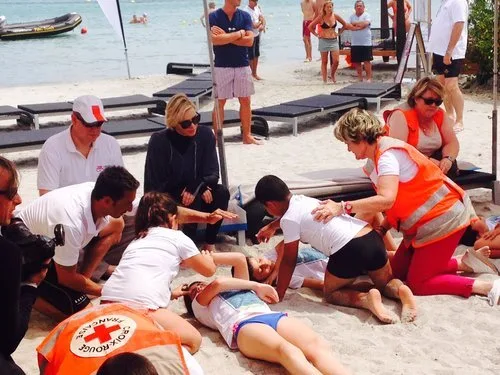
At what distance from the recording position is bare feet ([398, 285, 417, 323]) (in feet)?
12.8

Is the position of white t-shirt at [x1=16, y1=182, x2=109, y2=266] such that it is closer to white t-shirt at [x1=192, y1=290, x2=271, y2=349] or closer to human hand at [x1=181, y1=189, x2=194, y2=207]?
white t-shirt at [x1=192, y1=290, x2=271, y2=349]

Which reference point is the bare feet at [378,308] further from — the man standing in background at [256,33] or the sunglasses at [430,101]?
the man standing in background at [256,33]

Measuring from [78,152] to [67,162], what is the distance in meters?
0.10

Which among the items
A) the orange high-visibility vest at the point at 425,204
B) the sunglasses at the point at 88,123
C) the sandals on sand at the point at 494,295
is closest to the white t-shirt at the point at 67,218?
the sunglasses at the point at 88,123

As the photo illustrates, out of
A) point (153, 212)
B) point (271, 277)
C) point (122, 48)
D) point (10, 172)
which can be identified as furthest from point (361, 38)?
point (122, 48)

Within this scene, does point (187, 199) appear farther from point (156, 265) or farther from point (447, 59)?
point (447, 59)

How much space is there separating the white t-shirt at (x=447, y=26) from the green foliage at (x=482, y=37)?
300 cm

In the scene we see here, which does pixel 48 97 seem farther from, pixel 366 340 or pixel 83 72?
pixel 366 340

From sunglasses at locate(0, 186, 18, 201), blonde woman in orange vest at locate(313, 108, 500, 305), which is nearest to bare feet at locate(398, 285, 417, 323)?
blonde woman in orange vest at locate(313, 108, 500, 305)

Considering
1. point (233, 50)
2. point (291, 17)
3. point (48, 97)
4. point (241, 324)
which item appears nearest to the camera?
point (241, 324)

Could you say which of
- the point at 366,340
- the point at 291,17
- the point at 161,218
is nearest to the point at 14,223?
the point at 161,218

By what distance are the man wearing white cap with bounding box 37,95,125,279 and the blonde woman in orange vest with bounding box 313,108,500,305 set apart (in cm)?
160

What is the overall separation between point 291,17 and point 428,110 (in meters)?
42.9

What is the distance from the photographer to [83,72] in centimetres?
2112
